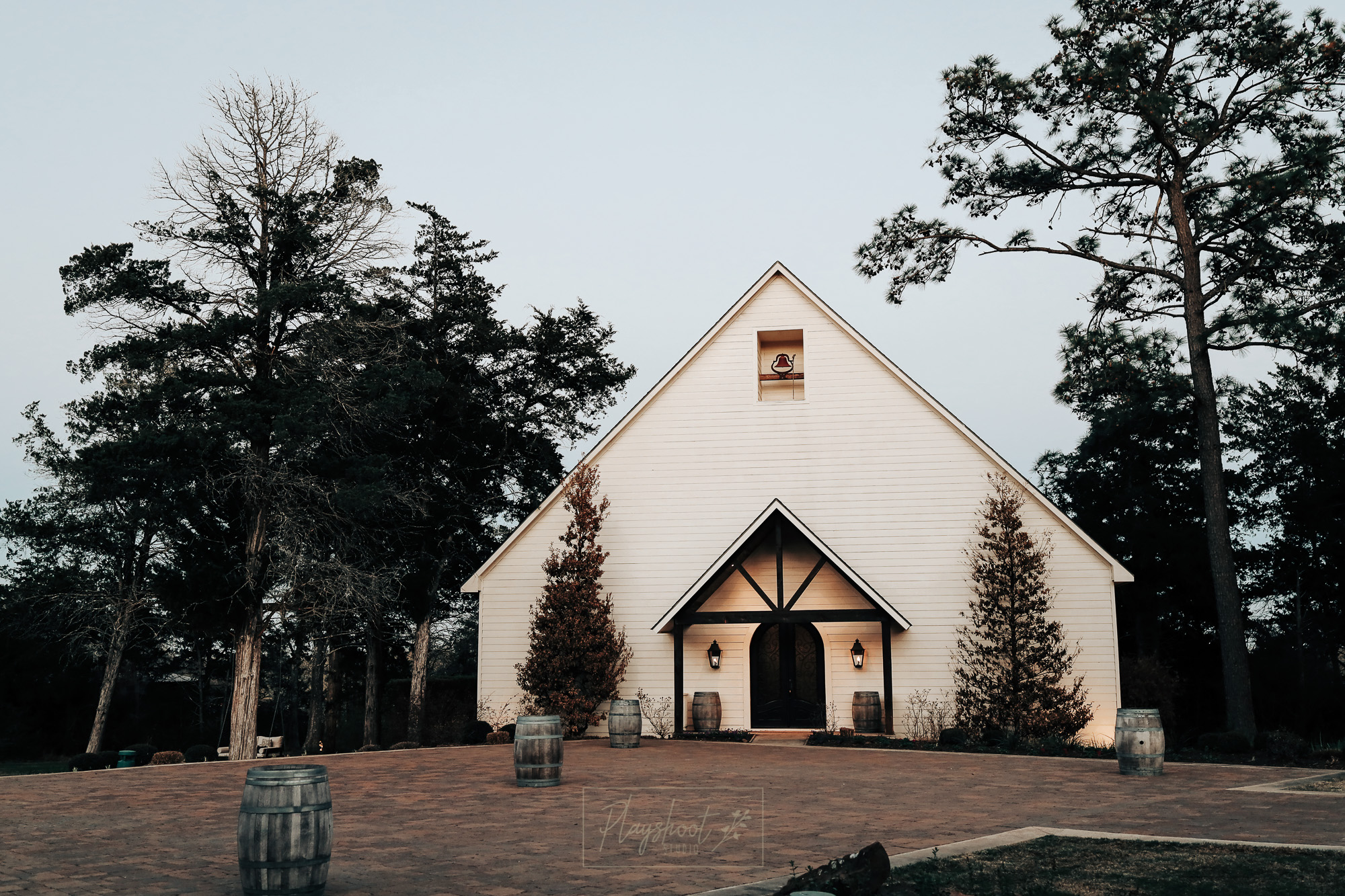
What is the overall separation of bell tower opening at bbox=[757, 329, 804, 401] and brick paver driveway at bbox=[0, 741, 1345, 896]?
9.01 m

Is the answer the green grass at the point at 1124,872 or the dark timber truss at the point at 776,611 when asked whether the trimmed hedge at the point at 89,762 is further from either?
the green grass at the point at 1124,872

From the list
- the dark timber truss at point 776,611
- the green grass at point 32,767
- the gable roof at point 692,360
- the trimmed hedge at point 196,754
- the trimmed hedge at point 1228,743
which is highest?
the gable roof at point 692,360

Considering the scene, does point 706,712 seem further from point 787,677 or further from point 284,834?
point 284,834

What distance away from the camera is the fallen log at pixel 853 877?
6.28 metres

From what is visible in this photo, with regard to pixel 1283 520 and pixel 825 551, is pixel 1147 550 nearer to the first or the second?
pixel 1283 520

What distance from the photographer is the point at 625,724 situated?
63.8 feet

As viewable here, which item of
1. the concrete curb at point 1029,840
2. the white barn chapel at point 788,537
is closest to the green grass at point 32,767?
the white barn chapel at point 788,537

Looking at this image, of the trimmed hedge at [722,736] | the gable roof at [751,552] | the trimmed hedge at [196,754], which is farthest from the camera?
the trimmed hedge at [722,736]

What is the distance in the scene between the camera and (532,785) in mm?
13469

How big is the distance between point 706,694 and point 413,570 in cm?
1235

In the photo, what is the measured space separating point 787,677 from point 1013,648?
470 centimetres

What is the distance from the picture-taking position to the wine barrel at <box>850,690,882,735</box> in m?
21.3

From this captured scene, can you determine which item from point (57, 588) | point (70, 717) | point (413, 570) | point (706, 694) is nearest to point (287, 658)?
point (70, 717)

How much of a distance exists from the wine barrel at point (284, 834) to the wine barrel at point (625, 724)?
12325mm
